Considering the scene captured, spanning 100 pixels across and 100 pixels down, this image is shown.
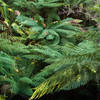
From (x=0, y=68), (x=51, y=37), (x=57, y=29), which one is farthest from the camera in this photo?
(x=57, y=29)

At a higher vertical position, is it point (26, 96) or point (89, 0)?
point (89, 0)

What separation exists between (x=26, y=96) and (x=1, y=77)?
1.13 feet

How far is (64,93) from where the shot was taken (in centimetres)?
167

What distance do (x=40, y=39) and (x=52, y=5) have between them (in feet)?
2.49

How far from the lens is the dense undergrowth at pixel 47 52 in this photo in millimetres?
978

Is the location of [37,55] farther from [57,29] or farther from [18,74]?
[57,29]

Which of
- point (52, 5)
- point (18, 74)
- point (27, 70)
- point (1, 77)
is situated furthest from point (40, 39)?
point (1, 77)

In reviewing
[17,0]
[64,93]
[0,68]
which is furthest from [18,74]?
[17,0]

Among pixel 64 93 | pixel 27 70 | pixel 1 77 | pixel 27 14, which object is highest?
pixel 27 14

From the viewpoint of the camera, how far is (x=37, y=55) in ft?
6.48

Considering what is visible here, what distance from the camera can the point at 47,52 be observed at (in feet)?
6.16

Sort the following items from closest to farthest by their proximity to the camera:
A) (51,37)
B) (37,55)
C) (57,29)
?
(37,55) → (51,37) → (57,29)

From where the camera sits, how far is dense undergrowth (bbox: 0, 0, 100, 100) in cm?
98

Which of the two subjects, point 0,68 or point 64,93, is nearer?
point 0,68
